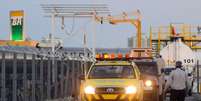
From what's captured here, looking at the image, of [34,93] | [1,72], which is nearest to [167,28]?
[34,93]

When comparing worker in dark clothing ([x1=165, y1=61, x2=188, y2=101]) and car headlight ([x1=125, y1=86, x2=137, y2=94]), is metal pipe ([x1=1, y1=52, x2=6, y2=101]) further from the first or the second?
worker in dark clothing ([x1=165, y1=61, x2=188, y2=101])

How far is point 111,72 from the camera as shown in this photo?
779 inches

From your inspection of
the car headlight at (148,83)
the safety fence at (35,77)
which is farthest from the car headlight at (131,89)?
the car headlight at (148,83)

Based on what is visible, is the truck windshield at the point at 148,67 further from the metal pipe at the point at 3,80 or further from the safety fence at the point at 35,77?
the metal pipe at the point at 3,80

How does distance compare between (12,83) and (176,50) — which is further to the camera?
(176,50)

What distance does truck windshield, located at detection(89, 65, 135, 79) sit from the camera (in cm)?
1958

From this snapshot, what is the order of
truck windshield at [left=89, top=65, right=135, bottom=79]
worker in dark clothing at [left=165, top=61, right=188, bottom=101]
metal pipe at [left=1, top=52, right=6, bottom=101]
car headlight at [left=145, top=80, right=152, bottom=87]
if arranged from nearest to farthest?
1. metal pipe at [left=1, top=52, right=6, bottom=101]
2. worker in dark clothing at [left=165, top=61, right=188, bottom=101]
3. truck windshield at [left=89, top=65, right=135, bottom=79]
4. car headlight at [left=145, top=80, right=152, bottom=87]

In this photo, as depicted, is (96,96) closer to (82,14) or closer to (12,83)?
(12,83)

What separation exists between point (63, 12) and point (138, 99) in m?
25.9

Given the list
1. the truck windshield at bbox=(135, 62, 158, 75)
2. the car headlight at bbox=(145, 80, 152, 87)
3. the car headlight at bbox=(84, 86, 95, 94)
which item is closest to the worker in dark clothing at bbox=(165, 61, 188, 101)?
the car headlight at bbox=(84, 86, 95, 94)

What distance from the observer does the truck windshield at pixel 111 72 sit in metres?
19.6

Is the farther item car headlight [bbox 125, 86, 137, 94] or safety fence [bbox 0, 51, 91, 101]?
car headlight [bbox 125, 86, 137, 94]

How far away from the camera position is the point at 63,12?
4412 centimetres

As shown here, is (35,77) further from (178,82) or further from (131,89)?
(178,82)
